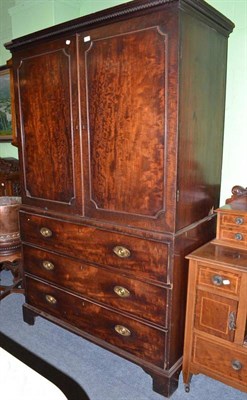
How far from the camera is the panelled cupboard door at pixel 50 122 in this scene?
1.83 m

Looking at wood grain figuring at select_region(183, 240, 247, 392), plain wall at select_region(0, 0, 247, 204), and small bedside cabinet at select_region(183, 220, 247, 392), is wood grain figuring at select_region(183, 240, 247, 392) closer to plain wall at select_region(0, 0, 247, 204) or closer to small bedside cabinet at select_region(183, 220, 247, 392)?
small bedside cabinet at select_region(183, 220, 247, 392)

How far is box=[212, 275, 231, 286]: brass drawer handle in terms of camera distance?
1.53 metres

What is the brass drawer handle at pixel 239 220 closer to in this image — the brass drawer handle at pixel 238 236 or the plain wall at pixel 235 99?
the brass drawer handle at pixel 238 236

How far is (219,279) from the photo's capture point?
1554 millimetres

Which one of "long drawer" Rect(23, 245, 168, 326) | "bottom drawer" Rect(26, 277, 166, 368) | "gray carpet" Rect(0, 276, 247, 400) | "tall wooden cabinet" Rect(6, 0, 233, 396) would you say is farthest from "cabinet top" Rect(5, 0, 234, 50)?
"gray carpet" Rect(0, 276, 247, 400)

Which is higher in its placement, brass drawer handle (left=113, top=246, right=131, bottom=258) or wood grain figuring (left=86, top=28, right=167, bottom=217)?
wood grain figuring (left=86, top=28, right=167, bottom=217)

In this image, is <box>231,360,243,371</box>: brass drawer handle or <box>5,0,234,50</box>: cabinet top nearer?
<box>5,0,234,50</box>: cabinet top

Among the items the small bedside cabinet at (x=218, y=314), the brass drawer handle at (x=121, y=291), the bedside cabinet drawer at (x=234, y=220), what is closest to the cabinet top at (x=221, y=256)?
the small bedside cabinet at (x=218, y=314)

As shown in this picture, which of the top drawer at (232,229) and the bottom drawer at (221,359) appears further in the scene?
the top drawer at (232,229)

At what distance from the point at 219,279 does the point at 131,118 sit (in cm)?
94

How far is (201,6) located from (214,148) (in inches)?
29.7

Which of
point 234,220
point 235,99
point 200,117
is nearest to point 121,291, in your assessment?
point 234,220

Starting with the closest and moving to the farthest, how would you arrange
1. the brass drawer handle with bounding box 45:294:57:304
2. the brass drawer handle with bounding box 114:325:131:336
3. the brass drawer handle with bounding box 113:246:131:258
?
the brass drawer handle with bounding box 113:246:131:258 < the brass drawer handle with bounding box 114:325:131:336 < the brass drawer handle with bounding box 45:294:57:304

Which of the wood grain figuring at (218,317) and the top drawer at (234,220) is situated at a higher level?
the top drawer at (234,220)
